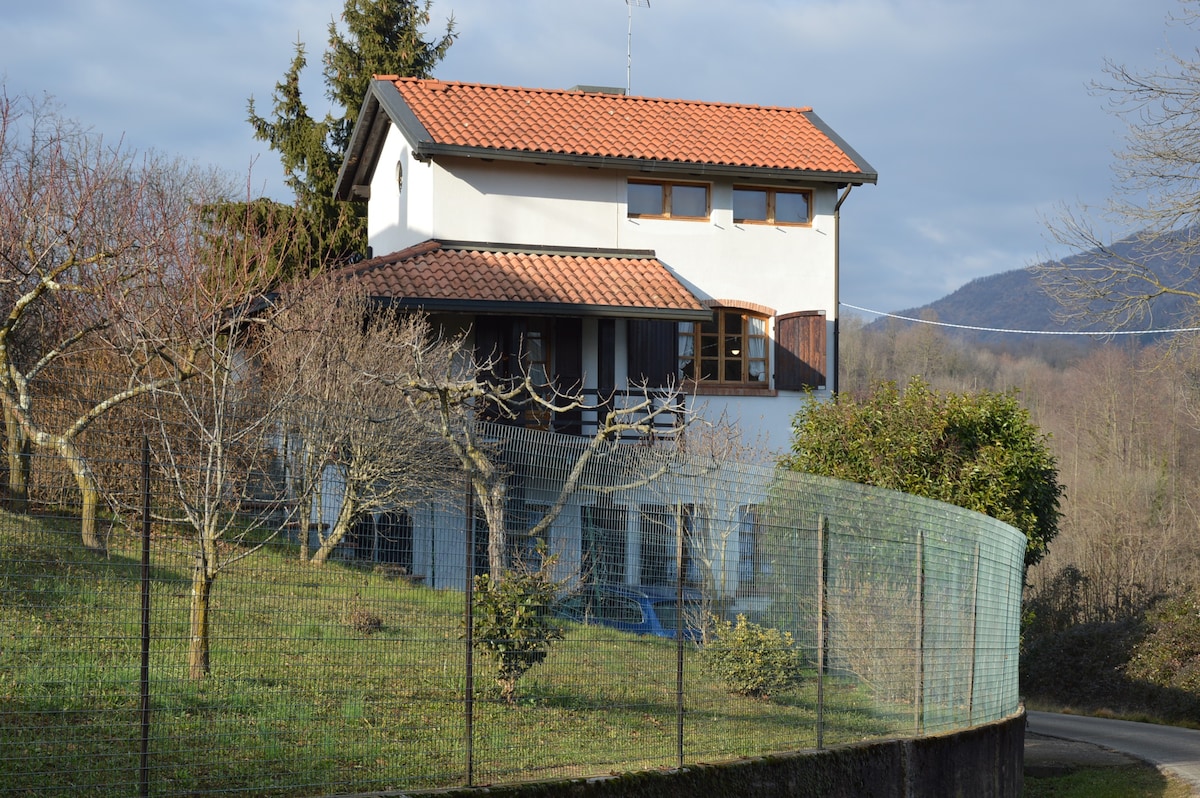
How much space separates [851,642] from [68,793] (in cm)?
624

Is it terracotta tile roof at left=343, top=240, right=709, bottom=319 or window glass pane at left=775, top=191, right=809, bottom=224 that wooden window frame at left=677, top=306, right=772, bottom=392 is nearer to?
terracotta tile roof at left=343, top=240, right=709, bottom=319

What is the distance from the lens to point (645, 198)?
26.1 meters

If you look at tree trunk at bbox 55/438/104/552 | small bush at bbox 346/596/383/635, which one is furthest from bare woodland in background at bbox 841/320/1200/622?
tree trunk at bbox 55/438/104/552

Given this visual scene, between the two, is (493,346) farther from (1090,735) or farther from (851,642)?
(851,642)

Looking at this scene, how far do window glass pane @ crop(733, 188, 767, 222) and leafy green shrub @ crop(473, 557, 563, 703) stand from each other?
63.8 feet

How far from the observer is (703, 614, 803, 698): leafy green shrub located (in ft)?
30.0

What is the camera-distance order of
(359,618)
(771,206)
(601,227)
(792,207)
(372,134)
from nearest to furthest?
1. (359,618)
2. (601,227)
3. (771,206)
4. (792,207)
5. (372,134)

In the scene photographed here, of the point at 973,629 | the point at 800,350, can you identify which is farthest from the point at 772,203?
the point at 973,629

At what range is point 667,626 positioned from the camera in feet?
26.1

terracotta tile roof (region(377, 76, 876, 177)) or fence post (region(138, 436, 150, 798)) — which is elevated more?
terracotta tile roof (region(377, 76, 876, 177))

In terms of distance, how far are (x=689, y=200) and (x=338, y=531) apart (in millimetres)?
20773

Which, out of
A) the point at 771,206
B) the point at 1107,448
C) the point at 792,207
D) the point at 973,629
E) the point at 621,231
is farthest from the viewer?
the point at 1107,448

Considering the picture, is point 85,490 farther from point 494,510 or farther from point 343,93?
point 343,93

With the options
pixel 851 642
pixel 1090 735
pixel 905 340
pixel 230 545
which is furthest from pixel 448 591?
pixel 905 340
